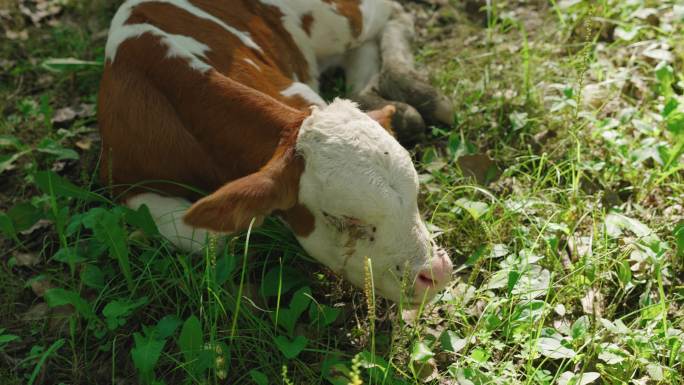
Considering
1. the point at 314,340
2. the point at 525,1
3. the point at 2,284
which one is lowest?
the point at 2,284

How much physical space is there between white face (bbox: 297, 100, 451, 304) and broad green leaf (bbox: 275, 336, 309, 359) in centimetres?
36

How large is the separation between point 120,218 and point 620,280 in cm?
222

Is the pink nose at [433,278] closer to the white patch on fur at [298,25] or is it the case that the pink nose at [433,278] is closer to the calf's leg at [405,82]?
the calf's leg at [405,82]

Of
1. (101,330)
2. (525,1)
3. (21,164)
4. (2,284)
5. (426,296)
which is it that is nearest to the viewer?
(426,296)

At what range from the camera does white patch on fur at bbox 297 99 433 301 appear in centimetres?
275

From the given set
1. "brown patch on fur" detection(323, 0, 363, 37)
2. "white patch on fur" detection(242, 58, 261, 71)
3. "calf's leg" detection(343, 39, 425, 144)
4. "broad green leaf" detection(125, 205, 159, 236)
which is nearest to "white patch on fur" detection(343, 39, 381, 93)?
"calf's leg" detection(343, 39, 425, 144)

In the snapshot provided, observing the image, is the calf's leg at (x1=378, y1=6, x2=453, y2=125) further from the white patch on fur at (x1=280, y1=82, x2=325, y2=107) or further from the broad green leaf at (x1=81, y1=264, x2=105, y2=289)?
the broad green leaf at (x1=81, y1=264, x2=105, y2=289)

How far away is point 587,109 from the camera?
4.20 meters

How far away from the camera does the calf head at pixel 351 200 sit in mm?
2732

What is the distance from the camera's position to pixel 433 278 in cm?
283

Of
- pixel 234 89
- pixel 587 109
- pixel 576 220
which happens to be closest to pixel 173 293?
pixel 234 89

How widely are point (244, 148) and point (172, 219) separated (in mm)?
496

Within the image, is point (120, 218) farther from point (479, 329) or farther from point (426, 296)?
point (479, 329)

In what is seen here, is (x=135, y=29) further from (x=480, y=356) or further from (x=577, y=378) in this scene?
(x=577, y=378)
